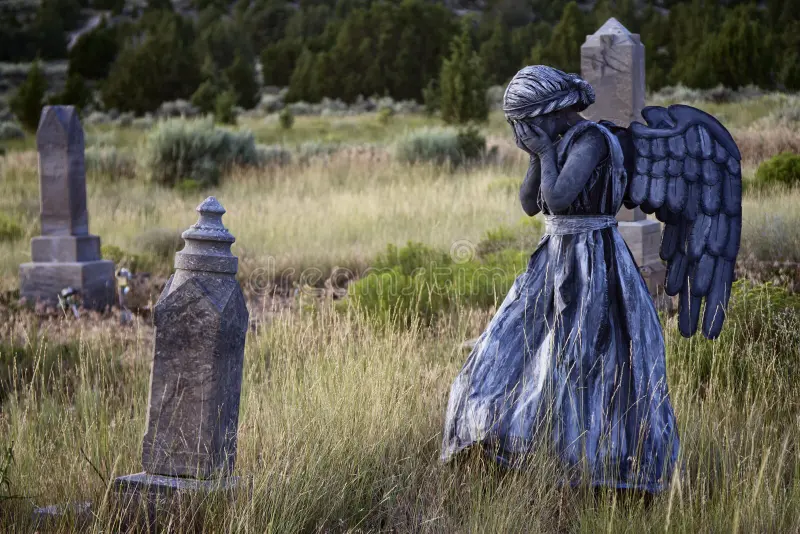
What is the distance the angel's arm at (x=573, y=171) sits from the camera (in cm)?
322

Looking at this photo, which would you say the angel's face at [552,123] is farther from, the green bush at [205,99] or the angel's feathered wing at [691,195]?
the green bush at [205,99]

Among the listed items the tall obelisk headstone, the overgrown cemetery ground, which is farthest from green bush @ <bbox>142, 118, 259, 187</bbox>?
the tall obelisk headstone

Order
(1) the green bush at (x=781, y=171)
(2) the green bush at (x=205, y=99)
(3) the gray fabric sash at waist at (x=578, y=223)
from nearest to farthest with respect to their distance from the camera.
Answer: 1. (3) the gray fabric sash at waist at (x=578, y=223)
2. (1) the green bush at (x=781, y=171)
3. (2) the green bush at (x=205, y=99)

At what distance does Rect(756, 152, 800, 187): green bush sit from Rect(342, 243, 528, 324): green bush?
484 cm

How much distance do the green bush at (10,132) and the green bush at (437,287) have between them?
21749 mm

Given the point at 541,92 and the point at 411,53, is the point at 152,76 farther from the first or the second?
the point at 541,92

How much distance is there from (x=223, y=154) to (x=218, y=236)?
15.3 m

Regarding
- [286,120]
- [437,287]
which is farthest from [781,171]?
[286,120]

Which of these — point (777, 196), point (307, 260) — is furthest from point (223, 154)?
point (777, 196)

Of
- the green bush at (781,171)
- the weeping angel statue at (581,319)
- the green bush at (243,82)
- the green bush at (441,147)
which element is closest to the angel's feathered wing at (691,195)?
the weeping angel statue at (581,319)

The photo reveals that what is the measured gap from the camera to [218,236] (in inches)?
116

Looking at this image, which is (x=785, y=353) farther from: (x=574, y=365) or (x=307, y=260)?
(x=307, y=260)

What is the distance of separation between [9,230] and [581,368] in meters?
10.5

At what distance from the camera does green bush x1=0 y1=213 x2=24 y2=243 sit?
1180 cm
